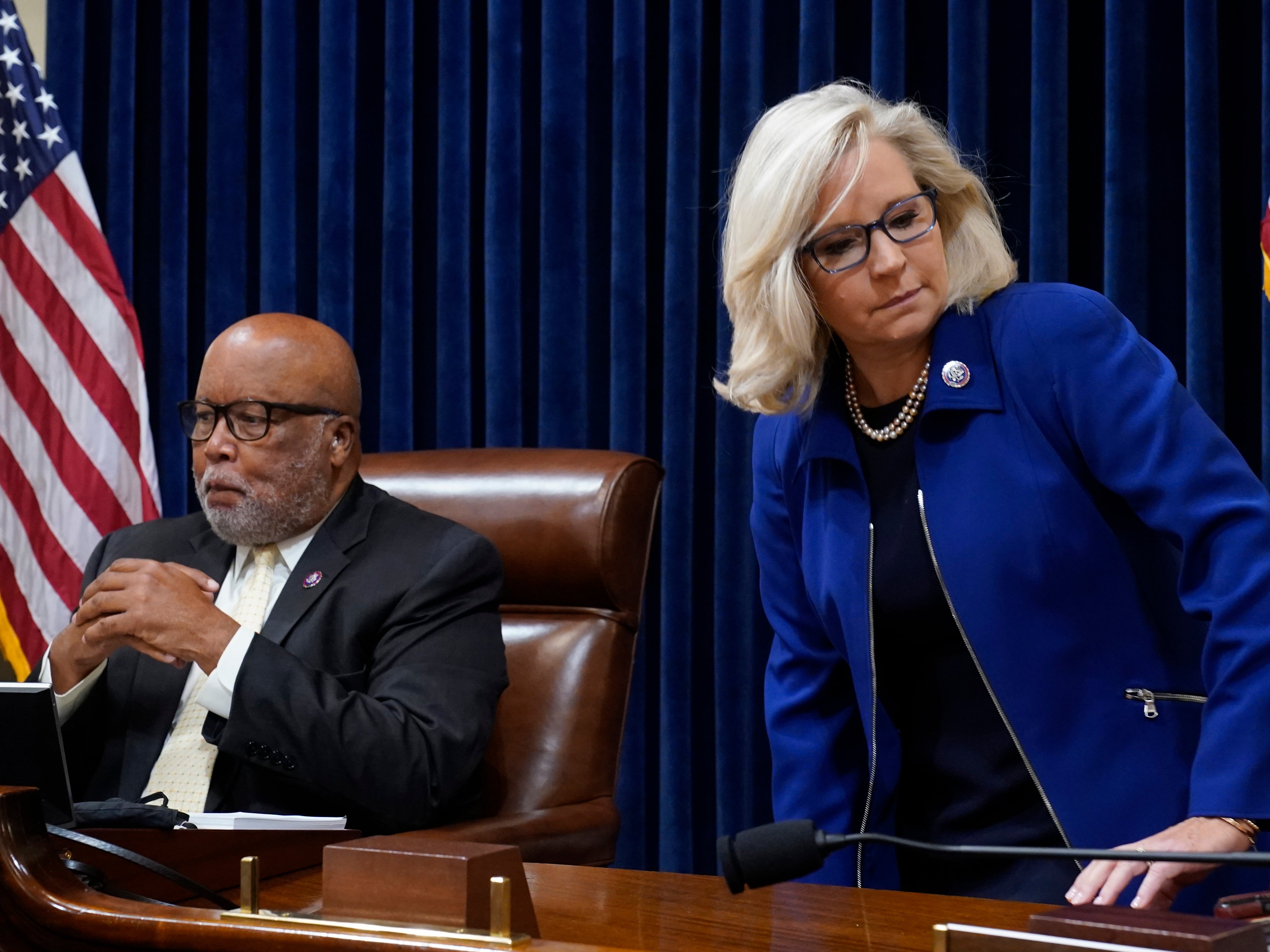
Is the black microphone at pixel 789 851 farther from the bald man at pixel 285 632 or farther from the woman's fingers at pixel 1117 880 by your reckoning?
the bald man at pixel 285 632

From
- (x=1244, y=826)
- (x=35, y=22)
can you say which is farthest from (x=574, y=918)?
(x=35, y=22)

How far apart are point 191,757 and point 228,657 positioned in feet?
0.84

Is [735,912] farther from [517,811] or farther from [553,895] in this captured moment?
[517,811]

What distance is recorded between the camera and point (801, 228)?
1.59 meters

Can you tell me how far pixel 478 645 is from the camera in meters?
2.04

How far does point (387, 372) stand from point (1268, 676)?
2160 mm

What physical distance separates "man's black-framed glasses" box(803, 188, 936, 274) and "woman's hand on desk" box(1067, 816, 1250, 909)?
695mm

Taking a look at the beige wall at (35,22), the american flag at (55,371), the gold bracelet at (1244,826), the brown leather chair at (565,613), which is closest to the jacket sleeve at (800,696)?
the brown leather chair at (565,613)

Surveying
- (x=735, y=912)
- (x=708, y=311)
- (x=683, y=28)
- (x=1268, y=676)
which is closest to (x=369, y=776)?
(x=735, y=912)

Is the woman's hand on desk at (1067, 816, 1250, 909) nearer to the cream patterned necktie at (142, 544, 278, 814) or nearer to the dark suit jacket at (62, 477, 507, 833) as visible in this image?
the dark suit jacket at (62, 477, 507, 833)

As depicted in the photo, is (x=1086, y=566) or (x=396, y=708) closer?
(x=1086, y=566)

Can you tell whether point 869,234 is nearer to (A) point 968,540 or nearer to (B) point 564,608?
(A) point 968,540

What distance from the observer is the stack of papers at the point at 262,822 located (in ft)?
4.37

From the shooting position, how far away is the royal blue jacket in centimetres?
133
